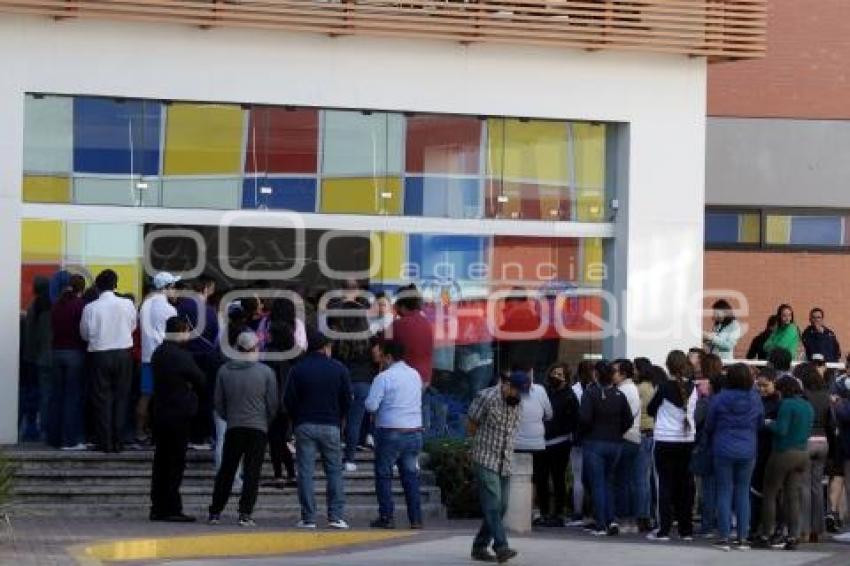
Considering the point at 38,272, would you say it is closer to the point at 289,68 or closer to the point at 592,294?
the point at 289,68

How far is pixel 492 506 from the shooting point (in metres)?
18.3

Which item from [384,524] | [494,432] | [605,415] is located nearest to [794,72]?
[605,415]

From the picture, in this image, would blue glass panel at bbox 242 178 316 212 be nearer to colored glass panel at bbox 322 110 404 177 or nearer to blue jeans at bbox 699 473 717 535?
colored glass panel at bbox 322 110 404 177

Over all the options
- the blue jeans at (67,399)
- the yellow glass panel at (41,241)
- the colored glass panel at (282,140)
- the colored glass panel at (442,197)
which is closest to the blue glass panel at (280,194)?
the colored glass panel at (282,140)

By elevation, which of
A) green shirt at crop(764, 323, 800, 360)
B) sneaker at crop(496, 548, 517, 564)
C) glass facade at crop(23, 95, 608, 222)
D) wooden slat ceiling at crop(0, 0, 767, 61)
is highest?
wooden slat ceiling at crop(0, 0, 767, 61)

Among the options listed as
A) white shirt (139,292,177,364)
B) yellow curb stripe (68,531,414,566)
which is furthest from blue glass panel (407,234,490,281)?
yellow curb stripe (68,531,414,566)

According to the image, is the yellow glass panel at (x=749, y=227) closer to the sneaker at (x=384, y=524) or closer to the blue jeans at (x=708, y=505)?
the blue jeans at (x=708, y=505)

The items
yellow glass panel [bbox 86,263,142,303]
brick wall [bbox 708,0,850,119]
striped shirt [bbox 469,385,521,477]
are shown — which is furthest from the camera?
brick wall [bbox 708,0,850,119]

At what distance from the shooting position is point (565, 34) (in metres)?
24.5

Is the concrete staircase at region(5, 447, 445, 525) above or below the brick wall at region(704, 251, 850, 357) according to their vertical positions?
below

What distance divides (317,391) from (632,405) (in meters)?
3.30

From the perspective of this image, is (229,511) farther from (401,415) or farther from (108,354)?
(401,415)

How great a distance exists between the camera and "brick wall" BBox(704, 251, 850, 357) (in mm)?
29641

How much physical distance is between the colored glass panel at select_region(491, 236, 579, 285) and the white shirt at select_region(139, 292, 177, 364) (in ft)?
15.0
